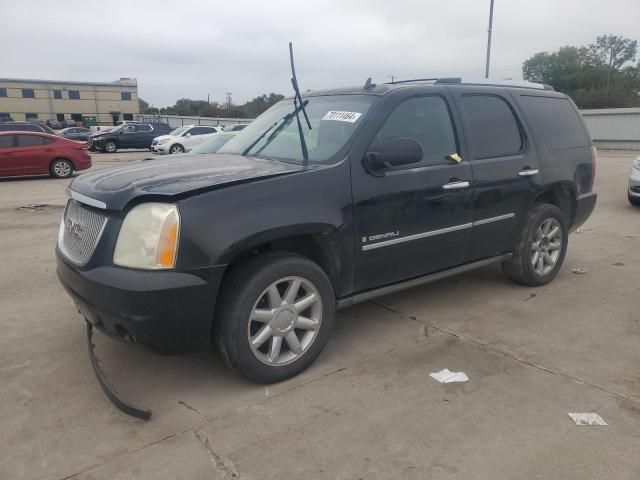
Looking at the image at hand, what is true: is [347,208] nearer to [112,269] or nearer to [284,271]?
[284,271]

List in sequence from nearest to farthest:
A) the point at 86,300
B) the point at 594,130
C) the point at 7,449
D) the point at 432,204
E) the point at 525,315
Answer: the point at 7,449 → the point at 86,300 → the point at 432,204 → the point at 525,315 → the point at 594,130

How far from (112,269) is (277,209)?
965 millimetres

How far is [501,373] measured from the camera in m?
3.36

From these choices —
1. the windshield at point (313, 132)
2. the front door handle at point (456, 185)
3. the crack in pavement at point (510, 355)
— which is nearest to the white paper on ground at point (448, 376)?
the crack in pavement at point (510, 355)

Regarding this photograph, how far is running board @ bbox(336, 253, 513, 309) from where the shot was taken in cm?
358

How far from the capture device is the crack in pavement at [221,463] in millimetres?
2449

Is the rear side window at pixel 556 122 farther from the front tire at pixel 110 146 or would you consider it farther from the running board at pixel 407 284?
the front tire at pixel 110 146

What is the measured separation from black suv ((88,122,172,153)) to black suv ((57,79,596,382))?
26.2m

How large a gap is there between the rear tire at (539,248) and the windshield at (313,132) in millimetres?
2069

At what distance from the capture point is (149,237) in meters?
2.76

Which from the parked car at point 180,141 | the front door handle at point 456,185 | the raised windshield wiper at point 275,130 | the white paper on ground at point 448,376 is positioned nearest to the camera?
the white paper on ground at point 448,376

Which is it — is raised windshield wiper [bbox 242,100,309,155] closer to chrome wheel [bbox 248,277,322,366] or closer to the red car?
chrome wheel [bbox 248,277,322,366]

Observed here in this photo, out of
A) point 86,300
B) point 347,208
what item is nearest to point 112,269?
point 86,300

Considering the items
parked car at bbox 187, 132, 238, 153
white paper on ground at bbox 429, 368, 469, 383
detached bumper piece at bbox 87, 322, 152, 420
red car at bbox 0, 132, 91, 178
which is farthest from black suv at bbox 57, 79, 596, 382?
red car at bbox 0, 132, 91, 178
